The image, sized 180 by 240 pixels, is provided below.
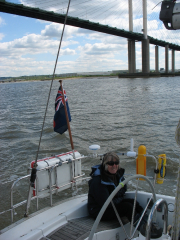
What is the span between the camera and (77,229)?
→ 2.48 m

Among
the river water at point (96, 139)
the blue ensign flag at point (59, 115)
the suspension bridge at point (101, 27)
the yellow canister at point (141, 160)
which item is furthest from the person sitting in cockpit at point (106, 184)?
the suspension bridge at point (101, 27)

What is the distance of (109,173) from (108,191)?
0.18m

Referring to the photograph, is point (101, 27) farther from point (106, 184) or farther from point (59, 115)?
point (106, 184)

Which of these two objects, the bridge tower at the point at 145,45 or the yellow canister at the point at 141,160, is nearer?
the yellow canister at the point at 141,160

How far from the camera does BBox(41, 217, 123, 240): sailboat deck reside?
7.74ft

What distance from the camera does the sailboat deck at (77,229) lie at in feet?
7.74

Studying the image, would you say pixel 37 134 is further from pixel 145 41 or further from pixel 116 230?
pixel 145 41

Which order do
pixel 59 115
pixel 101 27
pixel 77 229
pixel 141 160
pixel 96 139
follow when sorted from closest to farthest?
pixel 77 229, pixel 59 115, pixel 141 160, pixel 96 139, pixel 101 27

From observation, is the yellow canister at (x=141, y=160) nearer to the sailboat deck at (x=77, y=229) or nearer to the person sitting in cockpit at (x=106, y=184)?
the person sitting in cockpit at (x=106, y=184)

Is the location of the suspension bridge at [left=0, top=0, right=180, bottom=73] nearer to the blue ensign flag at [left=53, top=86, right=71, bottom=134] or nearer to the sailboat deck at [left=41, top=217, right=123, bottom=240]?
the blue ensign flag at [left=53, top=86, right=71, bottom=134]

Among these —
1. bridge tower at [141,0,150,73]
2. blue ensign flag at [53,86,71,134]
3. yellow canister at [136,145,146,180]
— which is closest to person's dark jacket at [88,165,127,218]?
blue ensign flag at [53,86,71,134]

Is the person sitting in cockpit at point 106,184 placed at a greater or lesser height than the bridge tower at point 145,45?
lesser

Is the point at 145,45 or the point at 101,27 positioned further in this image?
the point at 145,45

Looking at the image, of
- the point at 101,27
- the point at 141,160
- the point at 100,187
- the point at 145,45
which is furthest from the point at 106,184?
the point at 145,45
